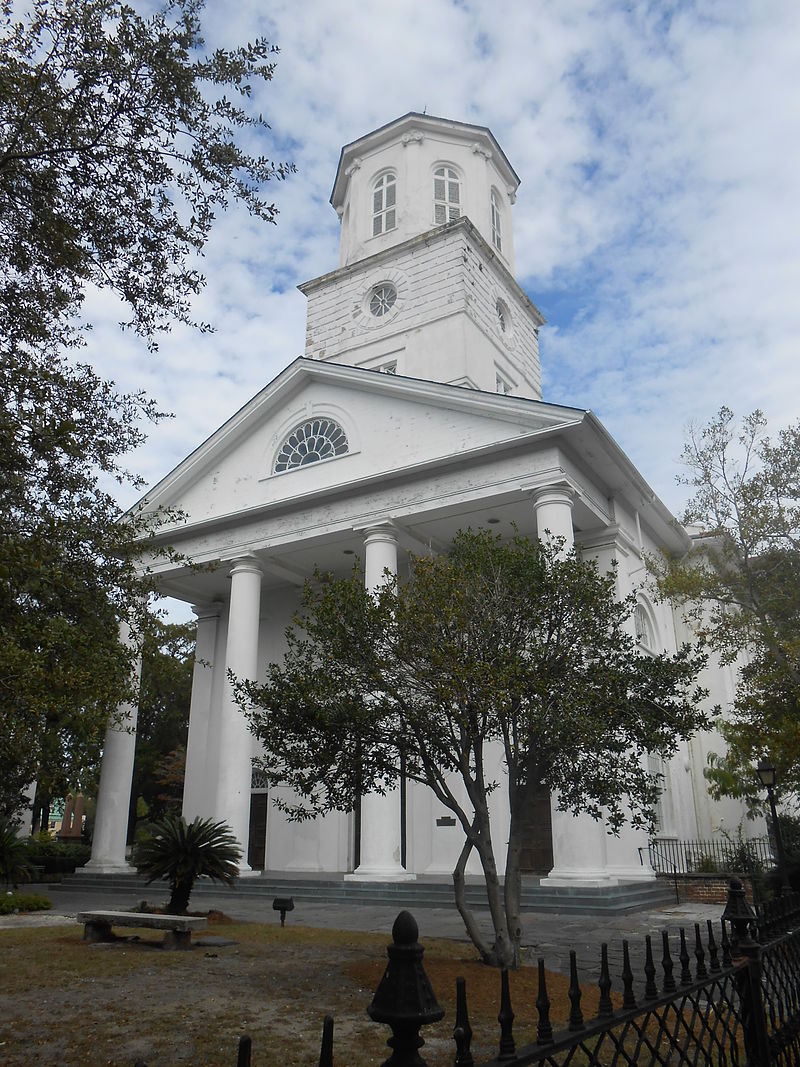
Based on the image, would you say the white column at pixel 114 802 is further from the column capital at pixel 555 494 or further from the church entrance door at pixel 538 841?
the column capital at pixel 555 494

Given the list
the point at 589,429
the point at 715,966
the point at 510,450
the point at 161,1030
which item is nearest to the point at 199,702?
the point at 510,450

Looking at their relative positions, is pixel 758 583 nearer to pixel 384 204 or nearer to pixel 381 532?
pixel 381 532

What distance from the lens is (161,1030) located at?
248 inches

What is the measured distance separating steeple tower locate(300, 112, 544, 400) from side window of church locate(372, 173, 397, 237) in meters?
0.04

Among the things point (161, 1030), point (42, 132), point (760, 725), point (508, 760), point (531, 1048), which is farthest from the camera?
point (760, 725)

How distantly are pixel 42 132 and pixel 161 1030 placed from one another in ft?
25.3

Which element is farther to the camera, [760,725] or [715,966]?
[760,725]

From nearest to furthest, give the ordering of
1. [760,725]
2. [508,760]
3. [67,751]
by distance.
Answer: [508,760]
[760,725]
[67,751]

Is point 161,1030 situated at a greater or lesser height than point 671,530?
lesser

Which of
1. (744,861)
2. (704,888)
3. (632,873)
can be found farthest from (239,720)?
(744,861)

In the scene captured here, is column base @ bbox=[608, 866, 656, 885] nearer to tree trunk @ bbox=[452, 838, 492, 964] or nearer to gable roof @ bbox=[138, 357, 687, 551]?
gable roof @ bbox=[138, 357, 687, 551]

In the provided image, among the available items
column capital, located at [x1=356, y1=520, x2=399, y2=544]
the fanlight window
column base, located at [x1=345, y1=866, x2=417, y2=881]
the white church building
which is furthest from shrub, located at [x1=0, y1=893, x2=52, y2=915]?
the fanlight window

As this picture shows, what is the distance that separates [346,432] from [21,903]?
40.6ft

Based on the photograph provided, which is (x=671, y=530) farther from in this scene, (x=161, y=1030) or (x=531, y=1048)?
(x=531, y=1048)
